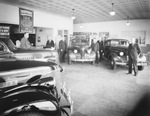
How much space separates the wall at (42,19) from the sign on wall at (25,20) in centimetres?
33

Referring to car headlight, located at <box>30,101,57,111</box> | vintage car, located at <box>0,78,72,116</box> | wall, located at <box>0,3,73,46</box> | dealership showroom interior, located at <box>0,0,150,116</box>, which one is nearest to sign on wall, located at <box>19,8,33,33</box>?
dealership showroom interior, located at <box>0,0,150,116</box>

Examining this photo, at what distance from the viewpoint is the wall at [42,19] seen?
7.96 metres

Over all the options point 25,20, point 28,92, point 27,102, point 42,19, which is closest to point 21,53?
point 28,92

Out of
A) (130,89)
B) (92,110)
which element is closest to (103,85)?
(130,89)

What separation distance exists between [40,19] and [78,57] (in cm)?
455

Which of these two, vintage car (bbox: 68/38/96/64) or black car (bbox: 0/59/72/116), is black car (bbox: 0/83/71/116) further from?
vintage car (bbox: 68/38/96/64)

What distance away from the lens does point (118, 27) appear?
1509 centimetres

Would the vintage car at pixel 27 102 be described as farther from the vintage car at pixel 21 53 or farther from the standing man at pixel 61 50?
the standing man at pixel 61 50

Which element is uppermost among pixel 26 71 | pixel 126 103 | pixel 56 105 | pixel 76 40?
pixel 76 40

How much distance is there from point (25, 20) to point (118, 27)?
34.6ft

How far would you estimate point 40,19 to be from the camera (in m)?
10.2

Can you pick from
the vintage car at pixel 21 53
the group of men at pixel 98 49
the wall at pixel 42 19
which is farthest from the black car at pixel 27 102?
the wall at pixel 42 19

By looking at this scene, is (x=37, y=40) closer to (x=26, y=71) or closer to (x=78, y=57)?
(x=78, y=57)

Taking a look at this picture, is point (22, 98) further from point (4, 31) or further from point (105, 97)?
point (4, 31)
